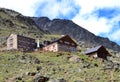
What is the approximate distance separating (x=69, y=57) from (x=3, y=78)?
30139 millimetres

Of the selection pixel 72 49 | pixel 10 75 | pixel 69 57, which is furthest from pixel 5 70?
Result: pixel 72 49

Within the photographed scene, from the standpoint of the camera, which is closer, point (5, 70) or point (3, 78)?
point (3, 78)

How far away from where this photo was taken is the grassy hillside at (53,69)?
5534 cm

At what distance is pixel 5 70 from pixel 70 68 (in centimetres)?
1206

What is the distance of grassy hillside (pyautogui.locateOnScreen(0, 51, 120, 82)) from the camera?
182 ft

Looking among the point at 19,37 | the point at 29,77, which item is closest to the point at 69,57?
the point at 29,77

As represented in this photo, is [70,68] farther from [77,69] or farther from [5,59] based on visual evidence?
[5,59]

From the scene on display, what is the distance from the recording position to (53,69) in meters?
63.8

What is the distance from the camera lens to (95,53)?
4124 inches

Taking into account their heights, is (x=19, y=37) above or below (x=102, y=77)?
above

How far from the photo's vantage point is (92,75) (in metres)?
58.9

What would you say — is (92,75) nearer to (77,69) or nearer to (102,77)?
(102,77)

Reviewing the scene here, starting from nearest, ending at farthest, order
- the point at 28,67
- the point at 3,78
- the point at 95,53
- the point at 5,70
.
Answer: the point at 3,78 → the point at 5,70 → the point at 28,67 → the point at 95,53

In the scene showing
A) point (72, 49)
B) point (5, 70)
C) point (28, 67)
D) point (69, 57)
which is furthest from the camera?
point (72, 49)
